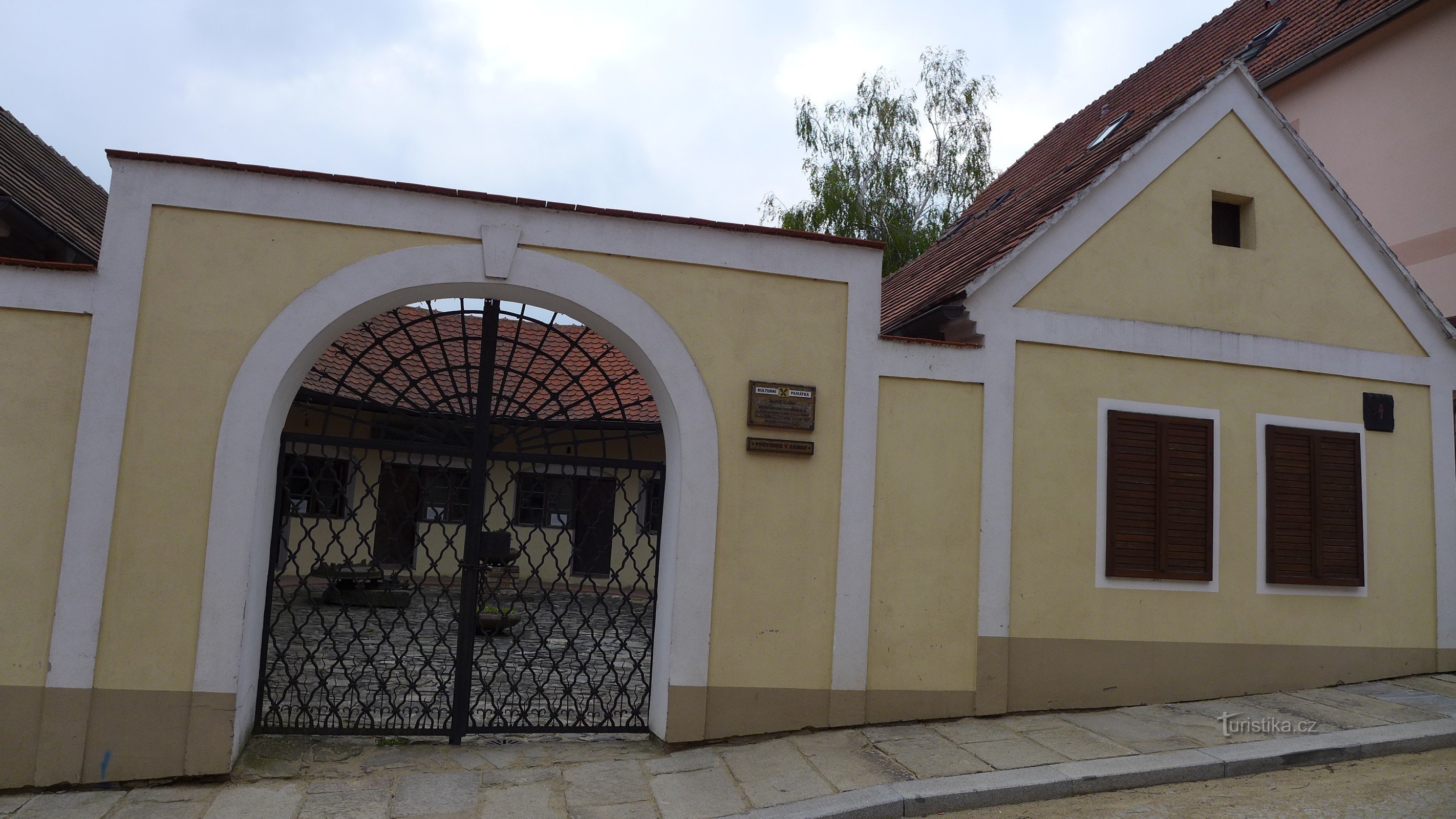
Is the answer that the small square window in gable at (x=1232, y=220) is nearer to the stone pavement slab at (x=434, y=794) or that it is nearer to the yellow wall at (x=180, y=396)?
the yellow wall at (x=180, y=396)

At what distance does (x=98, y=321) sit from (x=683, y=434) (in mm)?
3520

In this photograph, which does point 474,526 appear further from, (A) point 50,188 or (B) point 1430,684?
(A) point 50,188

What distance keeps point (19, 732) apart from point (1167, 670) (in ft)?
24.0

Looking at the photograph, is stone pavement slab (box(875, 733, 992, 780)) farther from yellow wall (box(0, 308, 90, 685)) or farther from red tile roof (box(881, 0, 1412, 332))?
yellow wall (box(0, 308, 90, 685))

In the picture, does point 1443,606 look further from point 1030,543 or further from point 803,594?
point 803,594

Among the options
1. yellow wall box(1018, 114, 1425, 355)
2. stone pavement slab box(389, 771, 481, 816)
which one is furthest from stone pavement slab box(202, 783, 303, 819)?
yellow wall box(1018, 114, 1425, 355)

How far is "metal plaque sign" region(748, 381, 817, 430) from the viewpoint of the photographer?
6.09m

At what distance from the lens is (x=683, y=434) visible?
235 inches

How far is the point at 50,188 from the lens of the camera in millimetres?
10859

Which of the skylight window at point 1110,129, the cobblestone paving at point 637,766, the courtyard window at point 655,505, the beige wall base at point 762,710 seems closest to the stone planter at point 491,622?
the courtyard window at point 655,505

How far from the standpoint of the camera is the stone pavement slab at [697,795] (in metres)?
4.95

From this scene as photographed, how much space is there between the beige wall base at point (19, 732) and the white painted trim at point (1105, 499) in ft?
21.9

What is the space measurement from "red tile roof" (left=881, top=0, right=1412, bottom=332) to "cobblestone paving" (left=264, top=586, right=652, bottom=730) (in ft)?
12.0

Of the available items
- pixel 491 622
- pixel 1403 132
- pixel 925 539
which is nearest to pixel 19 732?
pixel 925 539
